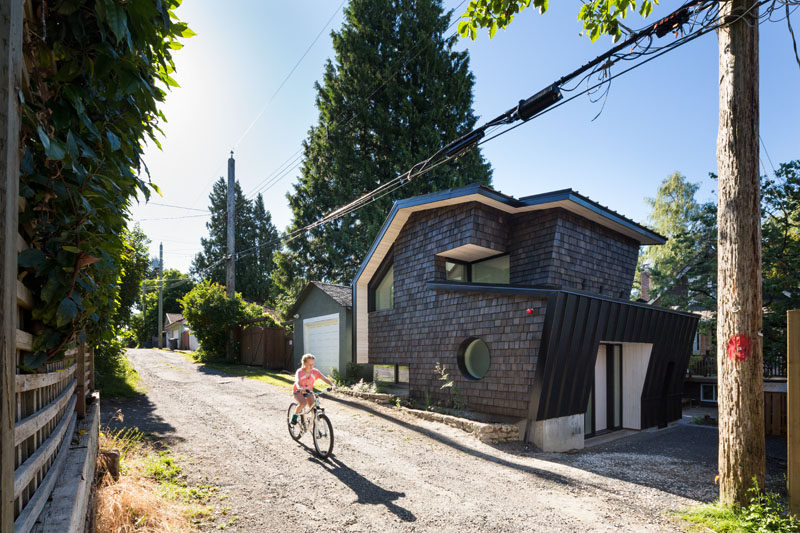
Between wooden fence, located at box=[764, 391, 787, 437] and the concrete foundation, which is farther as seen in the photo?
wooden fence, located at box=[764, 391, 787, 437]

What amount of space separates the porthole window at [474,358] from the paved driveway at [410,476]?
1.78 meters

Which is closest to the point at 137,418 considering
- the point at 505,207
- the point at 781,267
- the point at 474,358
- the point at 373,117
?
the point at 474,358

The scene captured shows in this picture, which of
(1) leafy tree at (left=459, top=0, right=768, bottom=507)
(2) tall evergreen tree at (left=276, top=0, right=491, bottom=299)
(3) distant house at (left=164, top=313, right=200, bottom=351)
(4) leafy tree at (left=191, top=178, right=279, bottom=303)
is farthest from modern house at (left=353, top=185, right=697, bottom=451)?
(4) leafy tree at (left=191, top=178, right=279, bottom=303)

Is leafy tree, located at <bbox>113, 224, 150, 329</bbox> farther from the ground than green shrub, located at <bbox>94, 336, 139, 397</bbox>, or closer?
farther from the ground

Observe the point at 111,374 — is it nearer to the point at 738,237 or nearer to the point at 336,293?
the point at 336,293

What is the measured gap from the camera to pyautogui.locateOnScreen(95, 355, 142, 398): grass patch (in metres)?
12.1

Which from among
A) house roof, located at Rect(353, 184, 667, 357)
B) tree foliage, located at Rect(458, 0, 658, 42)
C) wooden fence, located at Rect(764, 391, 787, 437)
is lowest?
wooden fence, located at Rect(764, 391, 787, 437)

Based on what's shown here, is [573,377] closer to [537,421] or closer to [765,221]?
[537,421]

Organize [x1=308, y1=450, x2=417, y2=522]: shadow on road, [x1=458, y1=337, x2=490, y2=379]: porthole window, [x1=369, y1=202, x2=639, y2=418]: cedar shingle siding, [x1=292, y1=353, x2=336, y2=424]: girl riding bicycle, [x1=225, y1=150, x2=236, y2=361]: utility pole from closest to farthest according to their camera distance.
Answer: [x1=308, y1=450, x2=417, y2=522]: shadow on road, [x1=292, y1=353, x2=336, y2=424]: girl riding bicycle, [x1=369, y1=202, x2=639, y2=418]: cedar shingle siding, [x1=458, y1=337, x2=490, y2=379]: porthole window, [x1=225, y1=150, x2=236, y2=361]: utility pole

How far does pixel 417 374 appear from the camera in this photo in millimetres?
12680

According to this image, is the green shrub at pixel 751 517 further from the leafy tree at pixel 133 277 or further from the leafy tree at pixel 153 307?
the leafy tree at pixel 153 307

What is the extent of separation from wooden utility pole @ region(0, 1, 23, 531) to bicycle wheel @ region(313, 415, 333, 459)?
647 cm

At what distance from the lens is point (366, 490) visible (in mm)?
6035

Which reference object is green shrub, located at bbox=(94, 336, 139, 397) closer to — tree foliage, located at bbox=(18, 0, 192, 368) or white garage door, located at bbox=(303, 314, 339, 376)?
white garage door, located at bbox=(303, 314, 339, 376)
